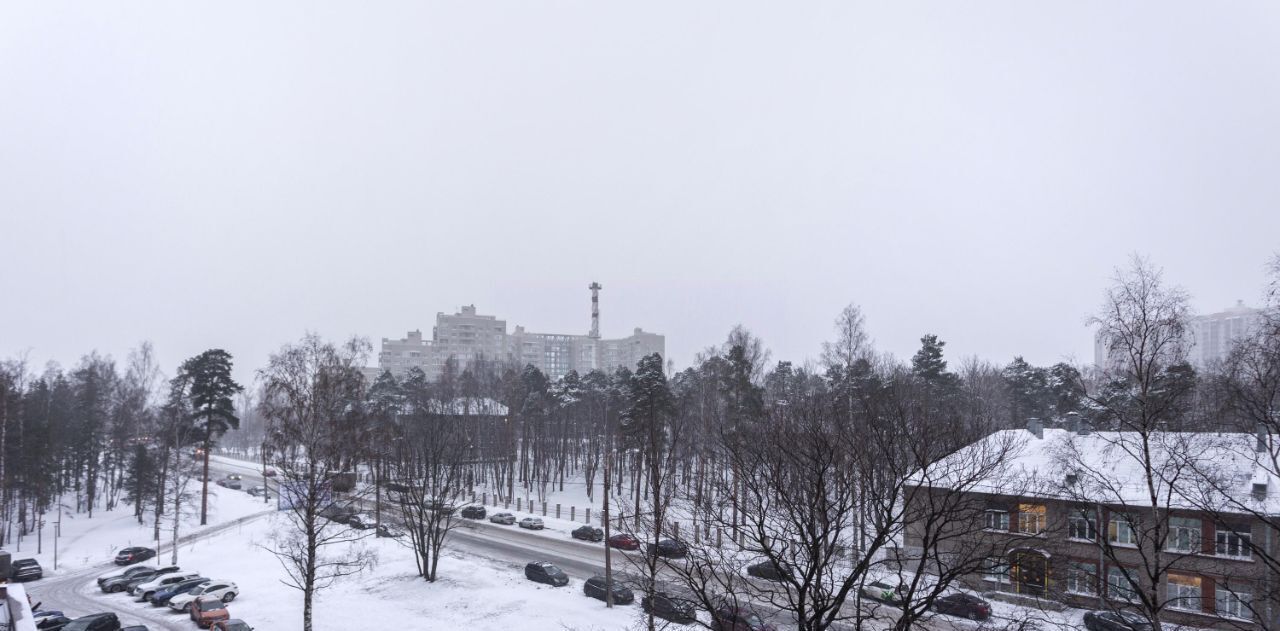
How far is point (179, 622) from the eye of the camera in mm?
27922

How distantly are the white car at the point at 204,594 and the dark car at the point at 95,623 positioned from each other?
3.03 meters

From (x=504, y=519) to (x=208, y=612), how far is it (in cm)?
2132

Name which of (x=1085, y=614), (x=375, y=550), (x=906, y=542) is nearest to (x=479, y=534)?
(x=375, y=550)

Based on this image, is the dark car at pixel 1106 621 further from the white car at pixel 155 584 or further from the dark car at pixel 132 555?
the dark car at pixel 132 555

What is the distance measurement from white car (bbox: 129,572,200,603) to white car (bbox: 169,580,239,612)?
212 cm

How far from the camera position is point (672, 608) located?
1909 cm

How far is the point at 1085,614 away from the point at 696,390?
42.3 metres

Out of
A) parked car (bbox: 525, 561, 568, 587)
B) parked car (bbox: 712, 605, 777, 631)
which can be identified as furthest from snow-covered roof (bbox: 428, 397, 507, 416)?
parked car (bbox: 712, 605, 777, 631)

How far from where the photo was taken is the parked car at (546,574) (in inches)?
1217

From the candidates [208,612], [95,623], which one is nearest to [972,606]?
[208,612]

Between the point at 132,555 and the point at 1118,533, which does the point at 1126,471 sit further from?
the point at 132,555

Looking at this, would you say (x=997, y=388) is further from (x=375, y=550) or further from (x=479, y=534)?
(x=375, y=550)

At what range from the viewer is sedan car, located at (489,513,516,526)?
46.6 metres

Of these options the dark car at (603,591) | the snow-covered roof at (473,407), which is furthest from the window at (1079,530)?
the snow-covered roof at (473,407)
